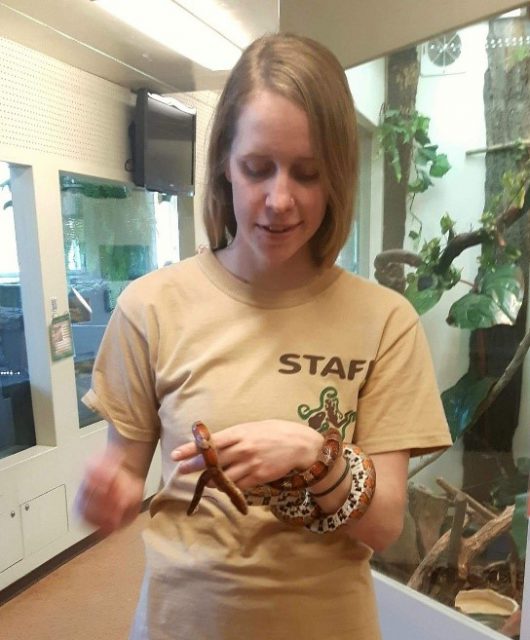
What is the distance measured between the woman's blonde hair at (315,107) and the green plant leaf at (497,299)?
986 millimetres

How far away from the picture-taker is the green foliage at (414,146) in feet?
5.41

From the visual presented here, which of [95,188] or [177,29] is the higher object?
[177,29]

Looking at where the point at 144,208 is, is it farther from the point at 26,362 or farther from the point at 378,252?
the point at 378,252

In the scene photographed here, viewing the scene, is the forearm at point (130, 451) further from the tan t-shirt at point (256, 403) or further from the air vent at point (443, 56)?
the air vent at point (443, 56)

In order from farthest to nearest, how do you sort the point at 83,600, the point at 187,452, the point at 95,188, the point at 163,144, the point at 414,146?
the point at 163,144, the point at 95,188, the point at 83,600, the point at 414,146, the point at 187,452

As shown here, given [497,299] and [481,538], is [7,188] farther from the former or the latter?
[481,538]

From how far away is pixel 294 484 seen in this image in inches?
23.3

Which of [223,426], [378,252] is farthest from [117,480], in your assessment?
[378,252]

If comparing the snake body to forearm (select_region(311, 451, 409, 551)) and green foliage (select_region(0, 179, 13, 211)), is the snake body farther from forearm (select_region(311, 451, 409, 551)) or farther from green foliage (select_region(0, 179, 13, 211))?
green foliage (select_region(0, 179, 13, 211))

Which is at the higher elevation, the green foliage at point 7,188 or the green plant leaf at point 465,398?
the green foliage at point 7,188

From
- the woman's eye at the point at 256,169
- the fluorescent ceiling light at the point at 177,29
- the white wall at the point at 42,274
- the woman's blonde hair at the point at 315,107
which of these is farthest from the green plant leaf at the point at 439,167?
A: the white wall at the point at 42,274

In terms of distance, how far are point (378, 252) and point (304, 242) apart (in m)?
1.09

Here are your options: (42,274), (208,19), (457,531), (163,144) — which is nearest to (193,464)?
(457,531)

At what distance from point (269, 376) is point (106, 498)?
0.78 ft
